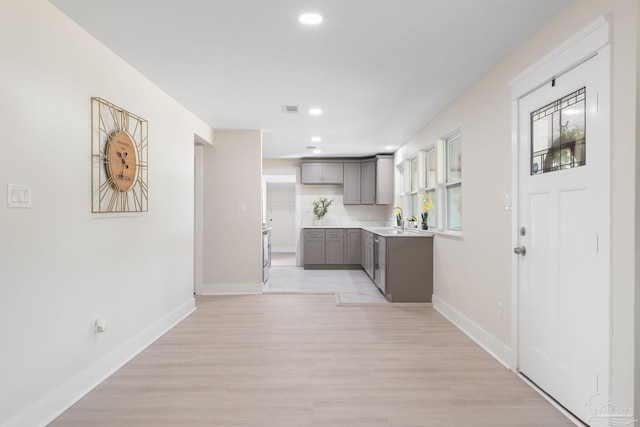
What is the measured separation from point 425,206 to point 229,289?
2923 millimetres

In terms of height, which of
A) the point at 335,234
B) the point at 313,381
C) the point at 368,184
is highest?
the point at 368,184

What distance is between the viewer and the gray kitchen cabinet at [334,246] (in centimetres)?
770

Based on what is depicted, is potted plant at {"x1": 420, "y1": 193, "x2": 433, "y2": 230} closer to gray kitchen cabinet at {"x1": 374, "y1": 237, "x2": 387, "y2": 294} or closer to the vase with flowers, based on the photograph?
gray kitchen cabinet at {"x1": 374, "y1": 237, "x2": 387, "y2": 294}

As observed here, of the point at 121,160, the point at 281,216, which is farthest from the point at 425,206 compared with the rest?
the point at 281,216

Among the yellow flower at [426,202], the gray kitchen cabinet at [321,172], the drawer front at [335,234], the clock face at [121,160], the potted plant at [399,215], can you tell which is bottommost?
the drawer front at [335,234]

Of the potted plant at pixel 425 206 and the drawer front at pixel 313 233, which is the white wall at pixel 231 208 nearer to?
the potted plant at pixel 425 206

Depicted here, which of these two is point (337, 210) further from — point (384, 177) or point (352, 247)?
point (384, 177)

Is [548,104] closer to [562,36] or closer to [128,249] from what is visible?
[562,36]

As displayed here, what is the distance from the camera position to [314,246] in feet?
25.4

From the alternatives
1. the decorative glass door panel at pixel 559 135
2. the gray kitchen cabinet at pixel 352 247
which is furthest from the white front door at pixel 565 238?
the gray kitchen cabinet at pixel 352 247

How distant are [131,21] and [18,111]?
2.86 ft

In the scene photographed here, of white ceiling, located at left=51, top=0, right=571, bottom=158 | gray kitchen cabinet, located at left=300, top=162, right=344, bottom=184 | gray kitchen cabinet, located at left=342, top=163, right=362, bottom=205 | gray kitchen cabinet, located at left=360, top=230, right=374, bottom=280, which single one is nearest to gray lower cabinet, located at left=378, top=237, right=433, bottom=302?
gray kitchen cabinet, located at left=360, top=230, right=374, bottom=280

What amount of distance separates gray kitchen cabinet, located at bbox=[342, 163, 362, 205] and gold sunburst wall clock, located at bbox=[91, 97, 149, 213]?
5121 millimetres

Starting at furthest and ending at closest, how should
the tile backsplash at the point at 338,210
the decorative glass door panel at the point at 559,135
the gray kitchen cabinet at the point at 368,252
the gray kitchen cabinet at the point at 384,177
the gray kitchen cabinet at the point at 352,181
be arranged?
the tile backsplash at the point at 338,210, the gray kitchen cabinet at the point at 352,181, the gray kitchen cabinet at the point at 384,177, the gray kitchen cabinet at the point at 368,252, the decorative glass door panel at the point at 559,135
